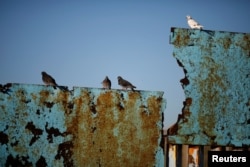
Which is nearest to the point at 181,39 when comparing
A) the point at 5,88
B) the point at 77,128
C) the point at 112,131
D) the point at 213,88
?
the point at 213,88

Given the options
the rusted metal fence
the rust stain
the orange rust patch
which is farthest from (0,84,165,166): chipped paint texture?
the rust stain

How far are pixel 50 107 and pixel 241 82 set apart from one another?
1.56m

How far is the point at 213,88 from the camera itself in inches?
98.8

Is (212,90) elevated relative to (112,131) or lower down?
elevated

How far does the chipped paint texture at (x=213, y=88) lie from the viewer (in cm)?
248

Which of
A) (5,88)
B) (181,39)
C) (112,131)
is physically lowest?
(112,131)

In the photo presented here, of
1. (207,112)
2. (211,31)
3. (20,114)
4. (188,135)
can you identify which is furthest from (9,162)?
(211,31)

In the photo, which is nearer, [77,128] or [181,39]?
[77,128]

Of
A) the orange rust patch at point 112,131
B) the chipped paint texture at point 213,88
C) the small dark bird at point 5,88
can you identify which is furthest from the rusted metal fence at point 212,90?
the small dark bird at point 5,88

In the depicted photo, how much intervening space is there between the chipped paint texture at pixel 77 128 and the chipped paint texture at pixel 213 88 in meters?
0.25

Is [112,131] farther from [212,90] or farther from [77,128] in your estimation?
[212,90]

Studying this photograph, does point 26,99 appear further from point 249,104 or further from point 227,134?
point 249,104

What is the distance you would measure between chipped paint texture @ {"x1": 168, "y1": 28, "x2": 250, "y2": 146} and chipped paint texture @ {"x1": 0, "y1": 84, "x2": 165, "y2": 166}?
252mm

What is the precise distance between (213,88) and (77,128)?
3.75ft
